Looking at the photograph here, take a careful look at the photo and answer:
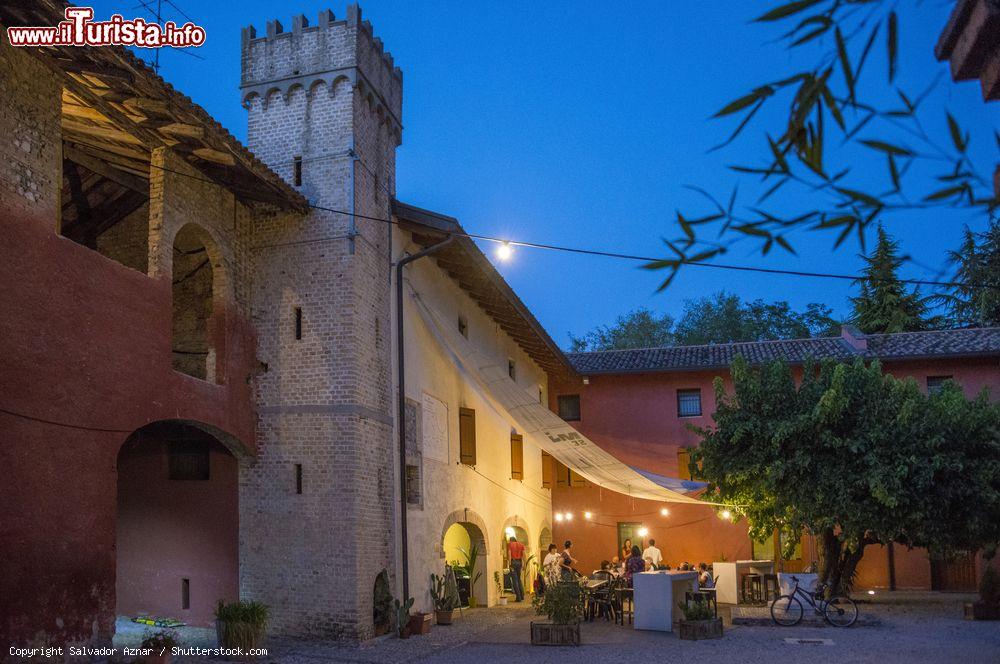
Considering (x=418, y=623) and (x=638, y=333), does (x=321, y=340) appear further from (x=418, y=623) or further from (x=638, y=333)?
(x=638, y=333)

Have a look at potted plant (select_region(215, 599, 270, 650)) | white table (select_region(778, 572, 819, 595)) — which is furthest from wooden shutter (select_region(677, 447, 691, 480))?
potted plant (select_region(215, 599, 270, 650))

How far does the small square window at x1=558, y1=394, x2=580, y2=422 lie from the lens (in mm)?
25016

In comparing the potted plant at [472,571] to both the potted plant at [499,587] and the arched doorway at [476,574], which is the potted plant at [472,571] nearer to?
the arched doorway at [476,574]

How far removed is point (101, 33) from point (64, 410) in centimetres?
356

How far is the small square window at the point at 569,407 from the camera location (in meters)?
25.0

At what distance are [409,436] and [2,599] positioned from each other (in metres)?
7.30

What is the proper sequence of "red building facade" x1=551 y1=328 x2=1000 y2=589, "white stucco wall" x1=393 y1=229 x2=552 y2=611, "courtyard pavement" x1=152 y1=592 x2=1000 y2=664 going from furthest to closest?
1. "red building facade" x1=551 y1=328 x2=1000 y2=589
2. "white stucco wall" x1=393 y1=229 x2=552 y2=611
3. "courtyard pavement" x1=152 y1=592 x2=1000 y2=664

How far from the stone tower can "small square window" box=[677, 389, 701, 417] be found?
39.0 ft

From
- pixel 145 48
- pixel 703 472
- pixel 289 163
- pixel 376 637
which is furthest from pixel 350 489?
pixel 703 472

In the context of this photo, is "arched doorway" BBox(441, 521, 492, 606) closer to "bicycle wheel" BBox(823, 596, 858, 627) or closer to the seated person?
the seated person

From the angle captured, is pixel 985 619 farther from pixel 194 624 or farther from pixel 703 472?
pixel 194 624

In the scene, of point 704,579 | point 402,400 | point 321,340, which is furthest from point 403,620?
point 704,579

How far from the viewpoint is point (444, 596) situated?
585 inches

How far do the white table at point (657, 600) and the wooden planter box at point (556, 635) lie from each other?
2073 mm
